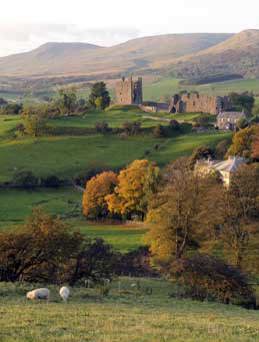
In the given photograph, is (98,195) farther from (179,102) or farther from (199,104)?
(179,102)

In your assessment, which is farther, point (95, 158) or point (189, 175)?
point (95, 158)

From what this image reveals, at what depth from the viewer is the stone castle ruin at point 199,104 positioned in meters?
136

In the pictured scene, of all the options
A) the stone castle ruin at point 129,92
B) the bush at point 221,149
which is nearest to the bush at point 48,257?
the bush at point 221,149

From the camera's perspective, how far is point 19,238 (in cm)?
3538

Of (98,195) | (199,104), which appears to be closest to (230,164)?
(98,195)

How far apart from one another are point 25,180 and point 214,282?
54.2 m

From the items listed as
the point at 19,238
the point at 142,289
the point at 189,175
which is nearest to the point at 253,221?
the point at 189,175

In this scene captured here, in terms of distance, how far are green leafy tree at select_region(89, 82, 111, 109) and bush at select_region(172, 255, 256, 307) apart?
111926mm

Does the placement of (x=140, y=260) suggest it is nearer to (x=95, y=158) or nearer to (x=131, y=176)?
(x=131, y=176)

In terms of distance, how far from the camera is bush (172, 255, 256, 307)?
35000 mm

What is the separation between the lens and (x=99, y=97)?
147875mm

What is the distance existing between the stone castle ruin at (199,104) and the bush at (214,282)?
10062 centimetres

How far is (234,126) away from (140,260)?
64.5 meters

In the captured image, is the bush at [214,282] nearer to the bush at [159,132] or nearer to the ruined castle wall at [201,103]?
the bush at [159,132]
